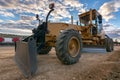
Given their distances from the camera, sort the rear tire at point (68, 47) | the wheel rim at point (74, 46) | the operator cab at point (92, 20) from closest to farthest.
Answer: the rear tire at point (68, 47) → the wheel rim at point (74, 46) → the operator cab at point (92, 20)

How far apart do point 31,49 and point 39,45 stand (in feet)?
9.01

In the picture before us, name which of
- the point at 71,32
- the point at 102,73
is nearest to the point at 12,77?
the point at 102,73

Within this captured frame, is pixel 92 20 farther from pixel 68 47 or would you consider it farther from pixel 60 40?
pixel 60 40

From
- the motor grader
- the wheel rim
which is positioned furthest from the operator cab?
the wheel rim

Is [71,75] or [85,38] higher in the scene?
[85,38]

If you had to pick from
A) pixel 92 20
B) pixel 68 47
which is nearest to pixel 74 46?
pixel 68 47

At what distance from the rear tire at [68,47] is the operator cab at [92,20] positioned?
11.2 ft

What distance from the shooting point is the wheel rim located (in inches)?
235

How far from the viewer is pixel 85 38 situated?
9.24 meters

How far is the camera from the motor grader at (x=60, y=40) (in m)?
4.15

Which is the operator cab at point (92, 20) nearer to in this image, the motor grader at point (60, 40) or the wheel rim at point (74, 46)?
the motor grader at point (60, 40)

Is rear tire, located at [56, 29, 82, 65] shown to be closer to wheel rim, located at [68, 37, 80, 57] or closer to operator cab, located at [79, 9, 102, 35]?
wheel rim, located at [68, 37, 80, 57]

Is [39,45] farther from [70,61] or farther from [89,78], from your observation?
[89,78]

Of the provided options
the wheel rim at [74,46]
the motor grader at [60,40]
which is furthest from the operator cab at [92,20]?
the wheel rim at [74,46]
